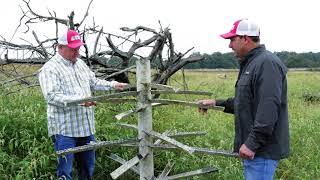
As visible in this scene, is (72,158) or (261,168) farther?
(72,158)

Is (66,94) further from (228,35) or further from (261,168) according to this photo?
(261,168)

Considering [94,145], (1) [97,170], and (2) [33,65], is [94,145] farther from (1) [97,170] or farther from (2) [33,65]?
(2) [33,65]

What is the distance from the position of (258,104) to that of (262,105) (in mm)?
64

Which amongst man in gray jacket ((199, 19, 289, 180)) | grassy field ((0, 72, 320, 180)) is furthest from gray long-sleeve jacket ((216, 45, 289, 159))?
grassy field ((0, 72, 320, 180))

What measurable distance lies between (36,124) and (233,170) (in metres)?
2.32

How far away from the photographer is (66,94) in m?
4.15

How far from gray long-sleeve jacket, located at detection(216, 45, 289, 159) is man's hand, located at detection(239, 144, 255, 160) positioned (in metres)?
0.03

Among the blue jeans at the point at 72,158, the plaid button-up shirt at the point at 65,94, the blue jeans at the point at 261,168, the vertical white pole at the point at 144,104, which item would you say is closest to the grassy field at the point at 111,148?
the blue jeans at the point at 72,158

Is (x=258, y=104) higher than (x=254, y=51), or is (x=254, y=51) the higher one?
(x=254, y=51)

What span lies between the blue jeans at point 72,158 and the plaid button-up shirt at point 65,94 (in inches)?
3.0

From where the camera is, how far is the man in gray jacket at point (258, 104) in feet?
10.6

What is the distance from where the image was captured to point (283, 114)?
3.42m

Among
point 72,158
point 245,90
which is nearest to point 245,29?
point 245,90

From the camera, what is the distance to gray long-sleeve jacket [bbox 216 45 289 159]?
3232 mm
